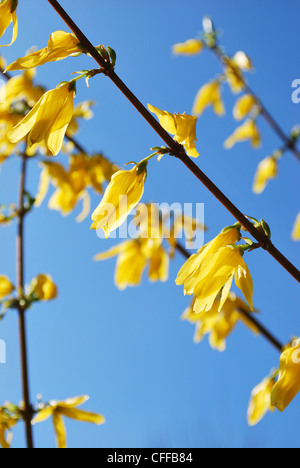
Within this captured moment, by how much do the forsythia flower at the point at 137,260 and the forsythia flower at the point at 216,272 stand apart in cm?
151

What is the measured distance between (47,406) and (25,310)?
1.73 feet

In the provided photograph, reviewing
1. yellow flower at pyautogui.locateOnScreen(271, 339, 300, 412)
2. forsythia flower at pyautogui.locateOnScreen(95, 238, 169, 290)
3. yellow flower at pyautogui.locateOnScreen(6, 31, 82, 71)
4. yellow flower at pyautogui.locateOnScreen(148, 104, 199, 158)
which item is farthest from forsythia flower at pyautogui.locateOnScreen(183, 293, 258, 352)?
yellow flower at pyautogui.locateOnScreen(6, 31, 82, 71)

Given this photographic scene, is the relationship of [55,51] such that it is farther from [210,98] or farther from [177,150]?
[210,98]

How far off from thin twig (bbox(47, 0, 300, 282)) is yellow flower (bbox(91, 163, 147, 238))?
16 cm

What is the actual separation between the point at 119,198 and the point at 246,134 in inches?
119

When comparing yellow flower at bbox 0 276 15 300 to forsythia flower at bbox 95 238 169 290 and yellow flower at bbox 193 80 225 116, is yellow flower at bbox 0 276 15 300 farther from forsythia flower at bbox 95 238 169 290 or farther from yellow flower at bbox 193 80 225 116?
yellow flower at bbox 193 80 225 116

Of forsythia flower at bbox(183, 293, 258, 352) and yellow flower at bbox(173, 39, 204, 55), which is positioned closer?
forsythia flower at bbox(183, 293, 258, 352)

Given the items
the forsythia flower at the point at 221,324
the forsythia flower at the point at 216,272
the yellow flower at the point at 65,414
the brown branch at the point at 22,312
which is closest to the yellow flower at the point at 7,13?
the forsythia flower at the point at 216,272

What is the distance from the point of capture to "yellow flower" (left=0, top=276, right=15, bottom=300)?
2.37 metres

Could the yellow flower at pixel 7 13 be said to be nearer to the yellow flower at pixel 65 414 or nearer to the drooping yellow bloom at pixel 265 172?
the yellow flower at pixel 65 414

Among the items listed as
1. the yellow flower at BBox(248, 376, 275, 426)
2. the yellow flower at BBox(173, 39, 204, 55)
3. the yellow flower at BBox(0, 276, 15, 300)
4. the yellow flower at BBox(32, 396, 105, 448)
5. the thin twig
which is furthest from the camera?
the yellow flower at BBox(173, 39, 204, 55)

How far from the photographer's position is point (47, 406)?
2045 millimetres

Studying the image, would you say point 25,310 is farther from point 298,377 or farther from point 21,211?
point 298,377
